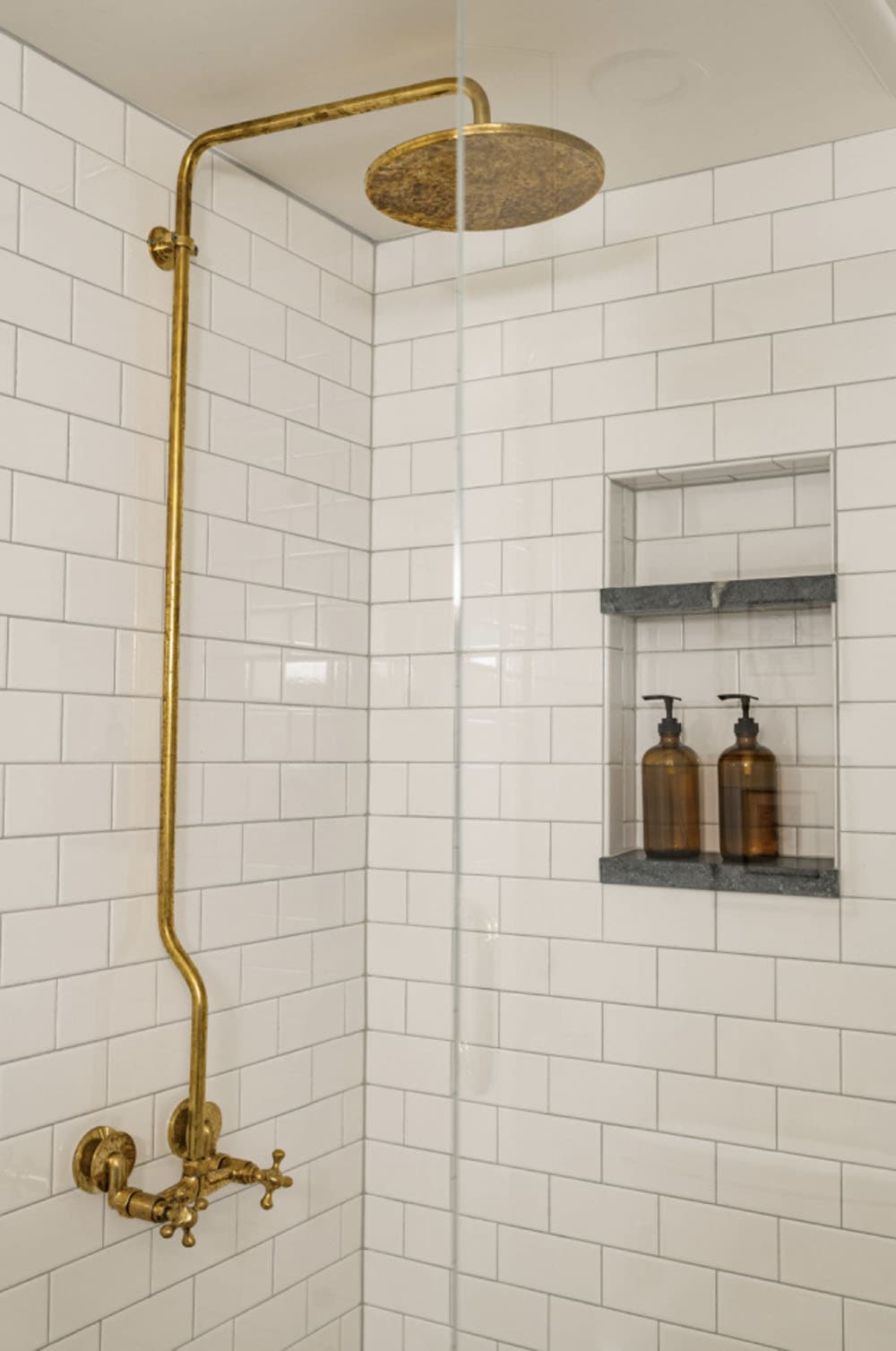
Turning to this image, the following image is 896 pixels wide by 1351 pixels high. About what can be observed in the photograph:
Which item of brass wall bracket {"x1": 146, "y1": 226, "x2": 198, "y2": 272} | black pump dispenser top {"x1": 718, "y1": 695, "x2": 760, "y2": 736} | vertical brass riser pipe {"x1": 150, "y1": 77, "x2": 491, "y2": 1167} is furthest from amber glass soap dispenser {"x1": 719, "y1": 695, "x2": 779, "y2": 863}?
brass wall bracket {"x1": 146, "y1": 226, "x2": 198, "y2": 272}

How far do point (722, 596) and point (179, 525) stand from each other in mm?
862

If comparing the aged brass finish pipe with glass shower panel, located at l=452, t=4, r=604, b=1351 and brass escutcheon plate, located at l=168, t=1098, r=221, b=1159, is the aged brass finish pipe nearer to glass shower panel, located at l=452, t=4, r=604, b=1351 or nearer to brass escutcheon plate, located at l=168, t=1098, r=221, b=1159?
brass escutcheon plate, located at l=168, t=1098, r=221, b=1159

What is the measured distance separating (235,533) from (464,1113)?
0.99 meters

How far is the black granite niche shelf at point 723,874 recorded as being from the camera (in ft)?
3.66

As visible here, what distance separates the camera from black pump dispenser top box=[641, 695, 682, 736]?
1.17 meters

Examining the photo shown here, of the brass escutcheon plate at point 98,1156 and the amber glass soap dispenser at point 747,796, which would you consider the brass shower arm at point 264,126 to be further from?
the brass escutcheon plate at point 98,1156

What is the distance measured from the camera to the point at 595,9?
1.16 metres

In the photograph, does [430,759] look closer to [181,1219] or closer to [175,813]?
[175,813]

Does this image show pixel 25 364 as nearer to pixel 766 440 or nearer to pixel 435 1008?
pixel 766 440

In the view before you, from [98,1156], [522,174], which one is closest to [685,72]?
[522,174]

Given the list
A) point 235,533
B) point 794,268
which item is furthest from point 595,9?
point 235,533

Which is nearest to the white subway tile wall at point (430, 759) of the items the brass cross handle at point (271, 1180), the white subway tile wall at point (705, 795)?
the white subway tile wall at point (705, 795)

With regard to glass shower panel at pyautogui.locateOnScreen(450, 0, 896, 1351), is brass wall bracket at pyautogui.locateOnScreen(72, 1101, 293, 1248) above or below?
below

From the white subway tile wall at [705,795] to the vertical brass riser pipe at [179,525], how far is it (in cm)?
58
